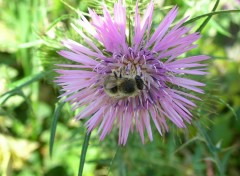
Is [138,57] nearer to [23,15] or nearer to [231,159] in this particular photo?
[23,15]

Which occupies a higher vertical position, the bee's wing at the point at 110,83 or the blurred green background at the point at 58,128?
the bee's wing at the point at 110,83

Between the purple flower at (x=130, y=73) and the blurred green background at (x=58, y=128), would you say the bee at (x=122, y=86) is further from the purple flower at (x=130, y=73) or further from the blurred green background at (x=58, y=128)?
the blurred green background at (x=58, y=128)

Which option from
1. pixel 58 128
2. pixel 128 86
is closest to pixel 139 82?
pixel 128 86

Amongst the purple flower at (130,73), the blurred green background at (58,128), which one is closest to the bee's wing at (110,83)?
the purple flower at (130,73)

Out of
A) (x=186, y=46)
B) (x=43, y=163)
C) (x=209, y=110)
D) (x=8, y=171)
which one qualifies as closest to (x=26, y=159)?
(x=43, y=163)

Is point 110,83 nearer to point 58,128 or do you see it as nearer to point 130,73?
point 130,73

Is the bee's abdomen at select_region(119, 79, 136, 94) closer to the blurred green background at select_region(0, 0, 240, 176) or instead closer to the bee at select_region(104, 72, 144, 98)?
the bee at select_region(104, 72, 144, 98)

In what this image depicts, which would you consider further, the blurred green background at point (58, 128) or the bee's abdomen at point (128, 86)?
the blurred green background at point (58, 128)
